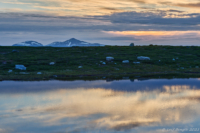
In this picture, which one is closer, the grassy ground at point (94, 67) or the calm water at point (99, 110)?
the calm water at point (99, 110)

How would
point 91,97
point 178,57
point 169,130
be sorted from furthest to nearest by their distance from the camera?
point 178,57 < point 91,97 < point 169,130

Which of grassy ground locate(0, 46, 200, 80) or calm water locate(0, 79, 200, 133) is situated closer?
calm water locate(0, 79, 200, 133)

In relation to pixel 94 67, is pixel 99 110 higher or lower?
lower

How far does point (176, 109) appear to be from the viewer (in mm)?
18891

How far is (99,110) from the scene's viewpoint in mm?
18766

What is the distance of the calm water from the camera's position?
14805 mm

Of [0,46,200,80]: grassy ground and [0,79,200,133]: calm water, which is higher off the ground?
[0,46,200,80]: grassy ground

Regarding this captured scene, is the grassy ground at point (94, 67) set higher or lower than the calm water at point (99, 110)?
higher

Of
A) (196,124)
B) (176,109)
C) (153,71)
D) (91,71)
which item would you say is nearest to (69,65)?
(91,71)

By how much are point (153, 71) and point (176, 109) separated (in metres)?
28.2

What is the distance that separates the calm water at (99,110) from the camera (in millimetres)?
14805

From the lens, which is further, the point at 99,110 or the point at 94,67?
the point at 94,67

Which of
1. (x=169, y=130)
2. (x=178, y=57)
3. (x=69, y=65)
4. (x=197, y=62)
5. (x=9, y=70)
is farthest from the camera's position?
(x=178, y=57)

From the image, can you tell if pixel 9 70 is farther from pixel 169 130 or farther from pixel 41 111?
pixel 169 130
